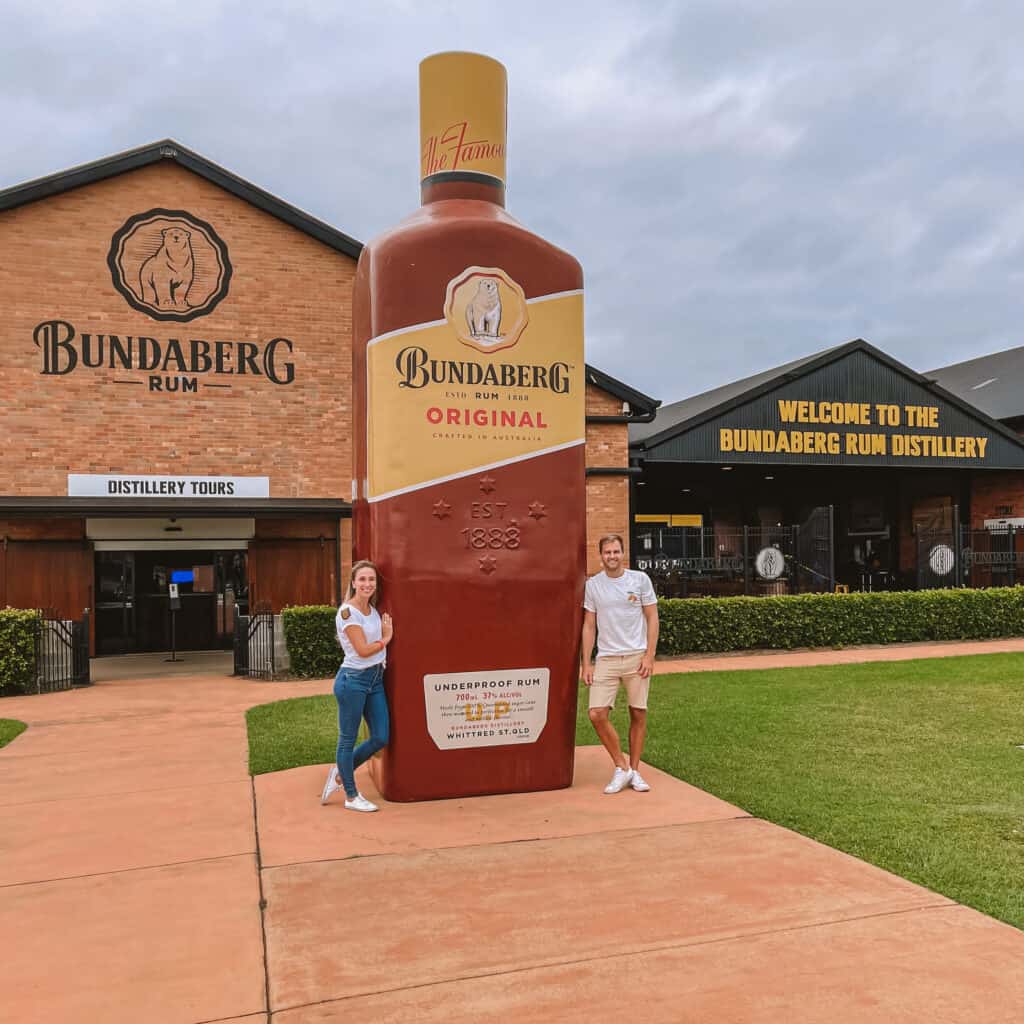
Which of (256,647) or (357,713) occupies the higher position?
(357,713)

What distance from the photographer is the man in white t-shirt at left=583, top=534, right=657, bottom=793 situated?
6203mm

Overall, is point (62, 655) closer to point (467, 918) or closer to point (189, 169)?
point (189, 169)

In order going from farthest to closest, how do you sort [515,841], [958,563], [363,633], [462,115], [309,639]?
[958,563], [309,639], [462,115], [363,633], [515,841]

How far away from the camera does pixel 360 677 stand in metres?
5.76

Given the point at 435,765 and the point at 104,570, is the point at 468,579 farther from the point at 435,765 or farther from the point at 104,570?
the point at 104,570

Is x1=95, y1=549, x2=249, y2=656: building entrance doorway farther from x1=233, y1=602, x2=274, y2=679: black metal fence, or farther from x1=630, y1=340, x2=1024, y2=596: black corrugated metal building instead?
x1=630, y1=340, x2=1024, y2=596: black corrugated metal building

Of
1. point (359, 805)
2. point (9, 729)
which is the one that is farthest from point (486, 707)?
point (9, 729)

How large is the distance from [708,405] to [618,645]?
1951 cm

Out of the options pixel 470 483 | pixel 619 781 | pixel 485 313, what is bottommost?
pixel 619 781

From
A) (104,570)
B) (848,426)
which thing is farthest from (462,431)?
(848,426)

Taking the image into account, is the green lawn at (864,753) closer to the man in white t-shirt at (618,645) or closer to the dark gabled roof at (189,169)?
the man in white t-shirt at (618,645)

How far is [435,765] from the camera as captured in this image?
6.09 m

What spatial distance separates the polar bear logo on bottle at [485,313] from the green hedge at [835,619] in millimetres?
8708

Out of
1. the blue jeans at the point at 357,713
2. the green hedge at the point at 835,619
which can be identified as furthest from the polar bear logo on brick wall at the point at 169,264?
the blue jeans at the point at 357,713
